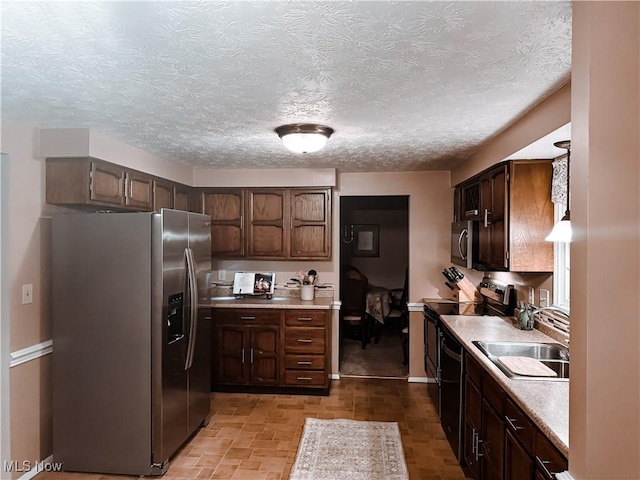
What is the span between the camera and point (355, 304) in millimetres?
5887

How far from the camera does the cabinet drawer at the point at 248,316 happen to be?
4.16m

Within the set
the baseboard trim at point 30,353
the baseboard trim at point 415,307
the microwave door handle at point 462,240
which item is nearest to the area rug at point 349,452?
the baseboard trim at point 415,307

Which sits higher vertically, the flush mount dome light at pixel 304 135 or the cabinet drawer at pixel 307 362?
the flush mount dome light at pixel 304 135

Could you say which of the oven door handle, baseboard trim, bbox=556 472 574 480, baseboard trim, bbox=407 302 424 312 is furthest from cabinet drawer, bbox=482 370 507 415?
baseboard trim, bbox=407 302 424 312

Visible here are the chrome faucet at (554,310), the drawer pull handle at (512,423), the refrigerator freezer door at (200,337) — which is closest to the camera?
the drawer pull handle at (512,423)

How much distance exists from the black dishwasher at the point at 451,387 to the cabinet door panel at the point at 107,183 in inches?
109

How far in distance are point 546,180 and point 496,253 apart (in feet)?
2.04

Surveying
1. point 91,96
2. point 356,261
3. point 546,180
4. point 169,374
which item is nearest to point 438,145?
point 546,180

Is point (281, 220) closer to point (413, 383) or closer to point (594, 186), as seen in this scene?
point (413, 383)

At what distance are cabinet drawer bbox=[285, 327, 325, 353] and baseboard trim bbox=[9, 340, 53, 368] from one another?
2059 mm

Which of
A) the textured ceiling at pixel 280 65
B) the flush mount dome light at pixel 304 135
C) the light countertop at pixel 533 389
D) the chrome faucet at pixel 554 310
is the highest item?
the textured ceiling at pixel 280 65

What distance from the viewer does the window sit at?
2807 millimetres

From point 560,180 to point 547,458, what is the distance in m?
1.85
